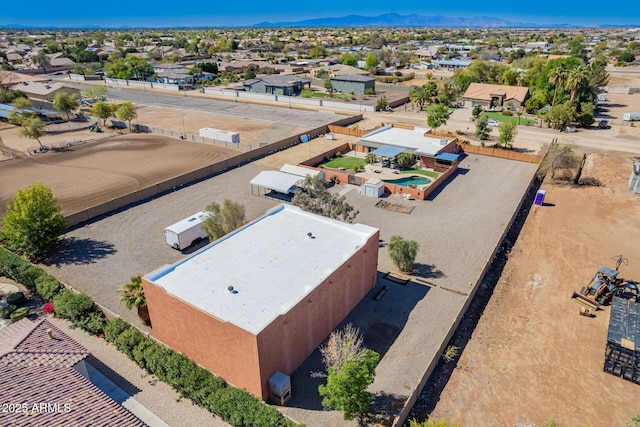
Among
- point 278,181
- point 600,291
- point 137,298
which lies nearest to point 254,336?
point 137,298

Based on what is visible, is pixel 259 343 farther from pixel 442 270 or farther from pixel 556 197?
pixel 556 197

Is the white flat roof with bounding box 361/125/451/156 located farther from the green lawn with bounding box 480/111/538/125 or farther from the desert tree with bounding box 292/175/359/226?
the green lawn with bounding box 480/111/538/125

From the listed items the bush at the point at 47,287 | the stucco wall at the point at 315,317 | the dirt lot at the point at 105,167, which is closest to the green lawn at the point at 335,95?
the dirt lot at the point at 105,167

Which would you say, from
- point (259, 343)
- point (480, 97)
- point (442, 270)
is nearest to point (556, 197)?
point (442, 270)

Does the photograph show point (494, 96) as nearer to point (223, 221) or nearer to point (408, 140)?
point (408, 140)

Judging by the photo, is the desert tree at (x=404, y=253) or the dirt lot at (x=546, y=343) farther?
the desert tree at (x=404, y=253)

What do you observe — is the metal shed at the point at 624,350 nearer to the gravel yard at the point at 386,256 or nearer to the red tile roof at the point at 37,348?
the gravel yard at the point at 386,256
